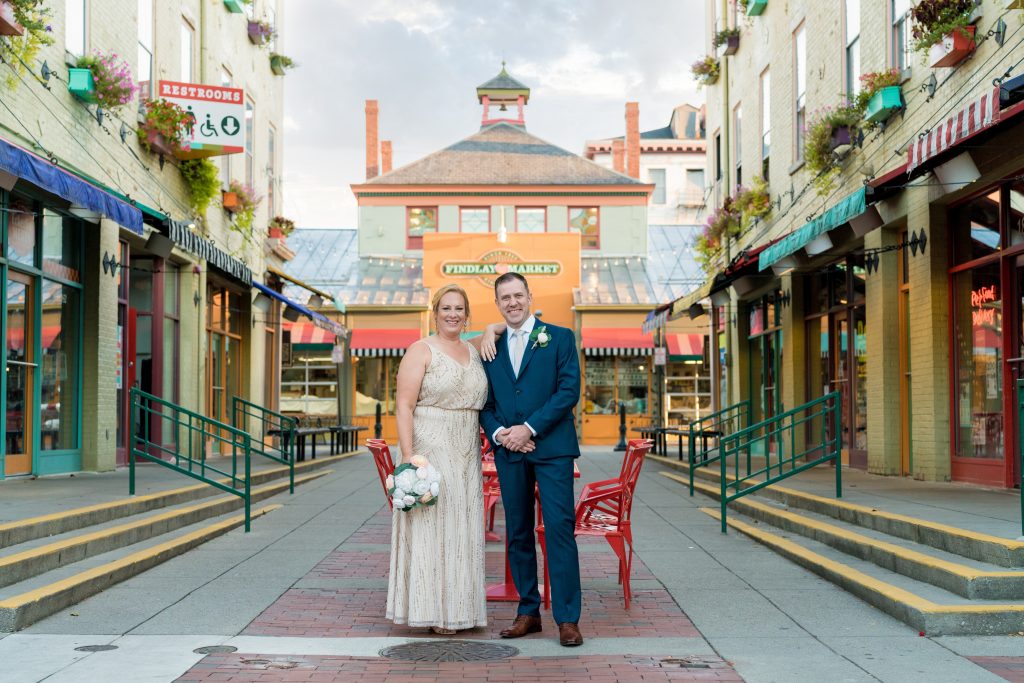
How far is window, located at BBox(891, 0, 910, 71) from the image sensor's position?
1243 cm

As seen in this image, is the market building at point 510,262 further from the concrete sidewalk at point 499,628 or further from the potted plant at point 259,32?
the concrete sidewalk at point 499,628

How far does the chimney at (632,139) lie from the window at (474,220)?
29.8ft

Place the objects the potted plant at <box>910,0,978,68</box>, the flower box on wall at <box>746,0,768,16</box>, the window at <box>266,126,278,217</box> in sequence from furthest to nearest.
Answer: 1. the window at <box>266,126,278,217</box>
2. the flower box on wall at <box>746,0,768,16</box>
3. the potted plant at <box>910,0,978,68</box>

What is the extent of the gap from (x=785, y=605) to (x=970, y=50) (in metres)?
6.27


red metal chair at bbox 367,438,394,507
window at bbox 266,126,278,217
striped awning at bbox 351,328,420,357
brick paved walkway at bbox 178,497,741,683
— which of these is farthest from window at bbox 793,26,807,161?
striped awning at bbox 351,328,420,357

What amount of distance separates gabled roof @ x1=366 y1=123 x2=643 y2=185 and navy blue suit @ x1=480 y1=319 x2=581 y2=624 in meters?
29.5

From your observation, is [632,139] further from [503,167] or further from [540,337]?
[540,337]

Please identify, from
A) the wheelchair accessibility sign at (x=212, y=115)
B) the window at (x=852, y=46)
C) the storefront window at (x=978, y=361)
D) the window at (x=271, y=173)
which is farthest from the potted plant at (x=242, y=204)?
the storefront window at (x=978, y=361)

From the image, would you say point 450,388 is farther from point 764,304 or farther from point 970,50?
point 764,304

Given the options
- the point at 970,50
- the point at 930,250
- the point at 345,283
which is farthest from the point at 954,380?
the point at 345,283

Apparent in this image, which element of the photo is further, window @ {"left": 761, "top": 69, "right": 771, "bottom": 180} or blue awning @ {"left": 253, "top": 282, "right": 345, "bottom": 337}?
blue awning @ {"left": 253, "top": 282, "right": 345, "bottom": 337}

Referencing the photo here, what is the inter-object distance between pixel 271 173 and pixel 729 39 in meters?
9.82

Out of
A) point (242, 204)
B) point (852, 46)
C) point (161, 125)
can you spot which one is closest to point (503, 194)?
point (242, 204)

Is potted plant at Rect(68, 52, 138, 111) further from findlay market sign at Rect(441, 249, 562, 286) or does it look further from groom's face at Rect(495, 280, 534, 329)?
findlay market sign at Rect(441, 249, 562, 286)
